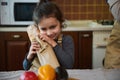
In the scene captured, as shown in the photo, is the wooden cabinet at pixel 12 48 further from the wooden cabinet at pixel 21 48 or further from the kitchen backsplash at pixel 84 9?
the kitchen backsplash at pixel 84 9

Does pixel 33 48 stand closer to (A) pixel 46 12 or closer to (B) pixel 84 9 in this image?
(A) pixel 46 12

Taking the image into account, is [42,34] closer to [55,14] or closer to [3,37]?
[55,14]

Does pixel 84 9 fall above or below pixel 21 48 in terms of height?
above

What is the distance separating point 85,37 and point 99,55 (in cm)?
25

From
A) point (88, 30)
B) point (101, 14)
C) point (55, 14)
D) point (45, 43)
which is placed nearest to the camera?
point (45, 43)

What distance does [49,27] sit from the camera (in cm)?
140

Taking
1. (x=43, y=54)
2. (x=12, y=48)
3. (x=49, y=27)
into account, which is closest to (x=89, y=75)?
(x=43, y=54)

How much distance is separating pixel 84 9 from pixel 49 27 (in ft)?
6.05

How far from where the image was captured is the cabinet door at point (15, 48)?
274 cm

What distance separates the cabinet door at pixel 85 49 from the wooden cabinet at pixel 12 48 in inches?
23.1

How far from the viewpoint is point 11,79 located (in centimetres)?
115

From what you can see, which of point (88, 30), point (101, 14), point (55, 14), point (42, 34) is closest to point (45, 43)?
point (42, 34)

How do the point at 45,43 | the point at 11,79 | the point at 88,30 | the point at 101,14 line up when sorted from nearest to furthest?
the point at 11,79 < the point at 45,43 < the point at 88,30 < the point at 101,14

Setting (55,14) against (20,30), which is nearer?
(55,14)
